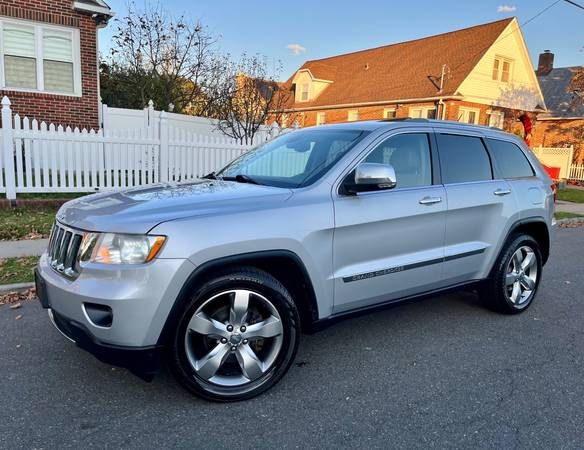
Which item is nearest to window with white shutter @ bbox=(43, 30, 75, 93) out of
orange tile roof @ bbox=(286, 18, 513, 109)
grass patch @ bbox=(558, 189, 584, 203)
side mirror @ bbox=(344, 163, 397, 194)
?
side mirror @ bbox=(344, 163, 397, 194)

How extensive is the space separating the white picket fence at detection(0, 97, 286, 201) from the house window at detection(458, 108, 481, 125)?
1766cm

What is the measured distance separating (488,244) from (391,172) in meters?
1.61

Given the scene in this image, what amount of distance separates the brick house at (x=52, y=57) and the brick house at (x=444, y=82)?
11.2 metres

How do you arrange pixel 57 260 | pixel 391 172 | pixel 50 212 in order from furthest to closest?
pixel 50 212 < pixel 391 172 < pixel 57 260

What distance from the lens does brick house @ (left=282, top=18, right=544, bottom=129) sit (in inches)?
976

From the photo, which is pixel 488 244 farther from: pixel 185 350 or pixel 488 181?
pixel 185 350

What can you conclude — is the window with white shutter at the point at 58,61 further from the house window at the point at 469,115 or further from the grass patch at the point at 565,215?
the house window at the point at 469,115

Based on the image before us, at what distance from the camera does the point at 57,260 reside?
305 cm

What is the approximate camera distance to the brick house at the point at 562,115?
2699 centimetres

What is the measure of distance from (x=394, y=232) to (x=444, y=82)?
2364 centimetres

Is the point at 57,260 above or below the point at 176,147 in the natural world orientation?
below

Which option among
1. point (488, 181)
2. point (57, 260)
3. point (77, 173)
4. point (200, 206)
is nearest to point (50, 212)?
point (77, 173)

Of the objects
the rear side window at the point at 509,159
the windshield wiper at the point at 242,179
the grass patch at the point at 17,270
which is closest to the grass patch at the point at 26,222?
the grass patch at the point at 17,270

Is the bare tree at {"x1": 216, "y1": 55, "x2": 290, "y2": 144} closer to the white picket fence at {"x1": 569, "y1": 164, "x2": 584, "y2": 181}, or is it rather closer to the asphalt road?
the asphalt road
